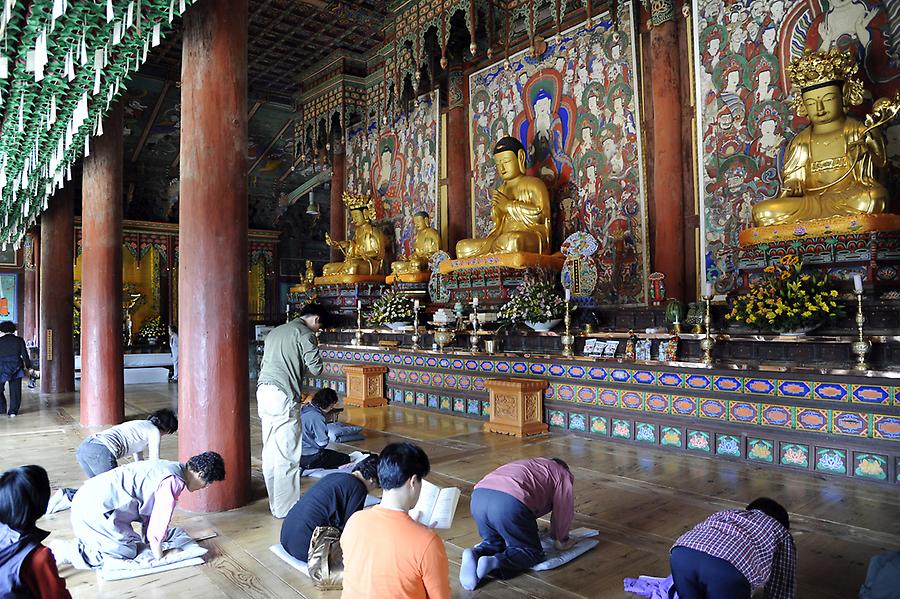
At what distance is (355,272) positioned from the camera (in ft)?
37.3

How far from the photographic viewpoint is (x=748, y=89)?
675 centimetres

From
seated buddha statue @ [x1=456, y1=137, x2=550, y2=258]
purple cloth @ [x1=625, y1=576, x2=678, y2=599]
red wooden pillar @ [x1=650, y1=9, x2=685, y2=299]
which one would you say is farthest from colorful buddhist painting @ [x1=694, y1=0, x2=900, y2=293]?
purple cloth @ [x1=625, y1=576, x2=678, y2=599]

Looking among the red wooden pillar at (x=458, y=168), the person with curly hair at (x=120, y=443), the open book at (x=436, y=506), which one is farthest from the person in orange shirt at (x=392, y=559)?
the red wooden pillar at (x=458, y=168)

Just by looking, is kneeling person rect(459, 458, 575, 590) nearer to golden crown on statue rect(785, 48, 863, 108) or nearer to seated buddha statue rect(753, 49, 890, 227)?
seated buddha statue rect(753, 49, 890, 227)

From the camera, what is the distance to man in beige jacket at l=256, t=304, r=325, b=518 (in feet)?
11.9

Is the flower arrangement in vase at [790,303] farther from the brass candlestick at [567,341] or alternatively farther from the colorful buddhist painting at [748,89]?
the brass candlestick at [567,341]

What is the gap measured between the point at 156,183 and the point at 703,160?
1443 centimetres

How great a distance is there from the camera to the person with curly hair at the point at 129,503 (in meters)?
2.84

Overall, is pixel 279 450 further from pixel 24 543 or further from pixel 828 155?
pixel 828 155

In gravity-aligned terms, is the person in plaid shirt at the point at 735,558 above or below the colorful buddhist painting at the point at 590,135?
below

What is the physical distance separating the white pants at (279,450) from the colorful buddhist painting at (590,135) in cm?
529

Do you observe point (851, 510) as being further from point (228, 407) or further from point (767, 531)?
point (228, 407)

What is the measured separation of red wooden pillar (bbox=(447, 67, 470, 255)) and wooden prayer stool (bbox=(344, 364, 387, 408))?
10.2 feet

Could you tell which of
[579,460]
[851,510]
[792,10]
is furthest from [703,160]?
[851,510]
